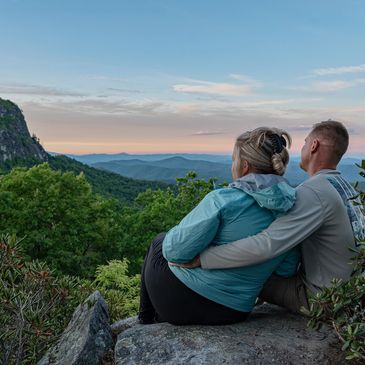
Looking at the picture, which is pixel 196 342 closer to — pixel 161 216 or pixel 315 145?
pixel 315 145

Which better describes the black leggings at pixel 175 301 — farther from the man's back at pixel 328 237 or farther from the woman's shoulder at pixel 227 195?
the woman's shoulder at pixel 227 195

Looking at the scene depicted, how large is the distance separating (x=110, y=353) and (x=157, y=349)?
73 cm

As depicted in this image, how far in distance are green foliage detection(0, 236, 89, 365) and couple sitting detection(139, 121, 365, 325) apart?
1.51 metres

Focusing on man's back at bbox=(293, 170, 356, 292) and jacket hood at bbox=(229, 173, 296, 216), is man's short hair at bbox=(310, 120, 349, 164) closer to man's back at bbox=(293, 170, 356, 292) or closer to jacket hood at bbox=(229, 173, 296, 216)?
man's back at bbox=(293, 170, 356, 292)

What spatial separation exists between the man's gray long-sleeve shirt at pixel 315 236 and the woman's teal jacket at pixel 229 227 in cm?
9

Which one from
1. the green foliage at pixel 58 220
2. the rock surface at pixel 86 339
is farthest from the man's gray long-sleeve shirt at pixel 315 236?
the green foliage at pixel 58 220

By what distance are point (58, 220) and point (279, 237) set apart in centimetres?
2275

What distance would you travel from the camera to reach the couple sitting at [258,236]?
388cm

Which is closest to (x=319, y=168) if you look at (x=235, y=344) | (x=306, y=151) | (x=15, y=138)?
(x=306, y=151)

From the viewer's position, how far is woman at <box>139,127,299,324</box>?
3865 millimetres

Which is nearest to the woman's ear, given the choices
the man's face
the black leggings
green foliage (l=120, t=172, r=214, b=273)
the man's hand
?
the man's face

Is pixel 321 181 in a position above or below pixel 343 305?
above

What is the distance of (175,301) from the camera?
4.32 meters

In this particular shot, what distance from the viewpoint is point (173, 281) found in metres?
4.28
